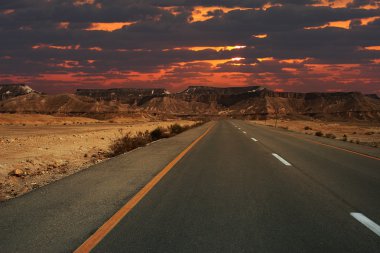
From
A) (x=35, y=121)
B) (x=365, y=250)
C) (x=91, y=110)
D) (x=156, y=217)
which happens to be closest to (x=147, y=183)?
(x=156, y=217)

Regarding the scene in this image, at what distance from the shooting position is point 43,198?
7605mm

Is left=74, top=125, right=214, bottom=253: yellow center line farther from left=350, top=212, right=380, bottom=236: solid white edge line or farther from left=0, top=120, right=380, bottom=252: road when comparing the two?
left=350, top=212, right=380, bottom=236: solid white edge line

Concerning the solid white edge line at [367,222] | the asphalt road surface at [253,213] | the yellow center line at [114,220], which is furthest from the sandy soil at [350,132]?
the solid white edge line at [367,222]

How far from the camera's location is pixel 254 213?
6449 millimetres

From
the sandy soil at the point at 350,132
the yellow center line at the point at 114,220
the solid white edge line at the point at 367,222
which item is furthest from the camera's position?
the sandy soil at the point at 350,132

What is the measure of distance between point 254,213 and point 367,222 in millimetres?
1530

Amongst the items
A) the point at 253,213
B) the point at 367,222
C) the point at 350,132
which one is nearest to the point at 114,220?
the point at 253,213

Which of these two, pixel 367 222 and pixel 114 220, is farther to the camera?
pixel 114 220

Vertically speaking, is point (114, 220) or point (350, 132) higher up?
point (114, 220)

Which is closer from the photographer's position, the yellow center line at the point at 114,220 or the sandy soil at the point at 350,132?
the yellow center line at the point at 114,220

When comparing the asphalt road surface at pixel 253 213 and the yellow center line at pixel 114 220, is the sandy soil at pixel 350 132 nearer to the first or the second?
the asphalt road surface at pixel 253 213

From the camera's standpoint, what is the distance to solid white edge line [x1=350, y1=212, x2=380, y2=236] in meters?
5.61

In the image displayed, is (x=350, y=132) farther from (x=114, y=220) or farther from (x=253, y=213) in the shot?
(x=114, y=220)

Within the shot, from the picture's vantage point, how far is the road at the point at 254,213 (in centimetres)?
499
